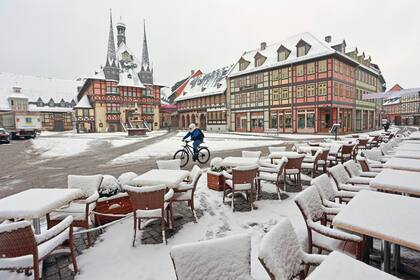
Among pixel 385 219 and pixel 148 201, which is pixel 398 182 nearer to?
pixel 385 219

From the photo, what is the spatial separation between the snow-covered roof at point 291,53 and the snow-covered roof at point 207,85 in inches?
154

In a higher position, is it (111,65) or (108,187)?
(111,65)

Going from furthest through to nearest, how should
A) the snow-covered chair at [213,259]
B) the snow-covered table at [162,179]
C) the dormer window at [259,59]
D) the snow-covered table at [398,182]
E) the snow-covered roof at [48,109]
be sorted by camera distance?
the snow-covered roof at [48,109], the dormer window at [259,59], the snow-covered table at [162,179], the snow-covered table at [398,182], the snow-covered chair at [213,259]

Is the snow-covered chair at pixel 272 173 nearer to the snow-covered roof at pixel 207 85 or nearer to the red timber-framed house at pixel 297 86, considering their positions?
the red timber-framed house at pixel 297 86

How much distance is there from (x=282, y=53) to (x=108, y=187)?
1154 inches

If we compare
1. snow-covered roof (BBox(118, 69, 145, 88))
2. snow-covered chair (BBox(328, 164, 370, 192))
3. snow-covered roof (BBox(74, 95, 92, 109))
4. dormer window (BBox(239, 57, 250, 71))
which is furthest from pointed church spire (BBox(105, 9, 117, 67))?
snow-covered chair (BBox(328, 164, 370, 192))

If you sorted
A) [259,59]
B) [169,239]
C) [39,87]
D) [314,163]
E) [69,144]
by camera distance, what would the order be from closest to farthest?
[169,239] → [314,163] → [69,144] → [259,59] → [39,87]

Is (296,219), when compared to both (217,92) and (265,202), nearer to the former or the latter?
(265,202)

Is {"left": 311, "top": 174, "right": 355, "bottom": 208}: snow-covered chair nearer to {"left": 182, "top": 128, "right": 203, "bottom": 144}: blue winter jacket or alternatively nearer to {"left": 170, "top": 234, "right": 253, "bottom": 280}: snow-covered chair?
{"left": 170, "top": 234, "right": 253, "bottom": 280}: snow-covered chair

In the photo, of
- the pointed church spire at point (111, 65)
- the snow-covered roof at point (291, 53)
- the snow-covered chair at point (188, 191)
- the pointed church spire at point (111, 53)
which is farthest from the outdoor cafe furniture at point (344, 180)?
the pointed church spire at point (111, 53)

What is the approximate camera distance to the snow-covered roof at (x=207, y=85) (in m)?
38.6

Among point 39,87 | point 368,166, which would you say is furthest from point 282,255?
point 39,87

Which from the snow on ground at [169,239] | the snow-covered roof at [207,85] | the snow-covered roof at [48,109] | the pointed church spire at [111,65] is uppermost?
the pointed church spire at [111,65]

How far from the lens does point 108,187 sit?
4.49 meters
